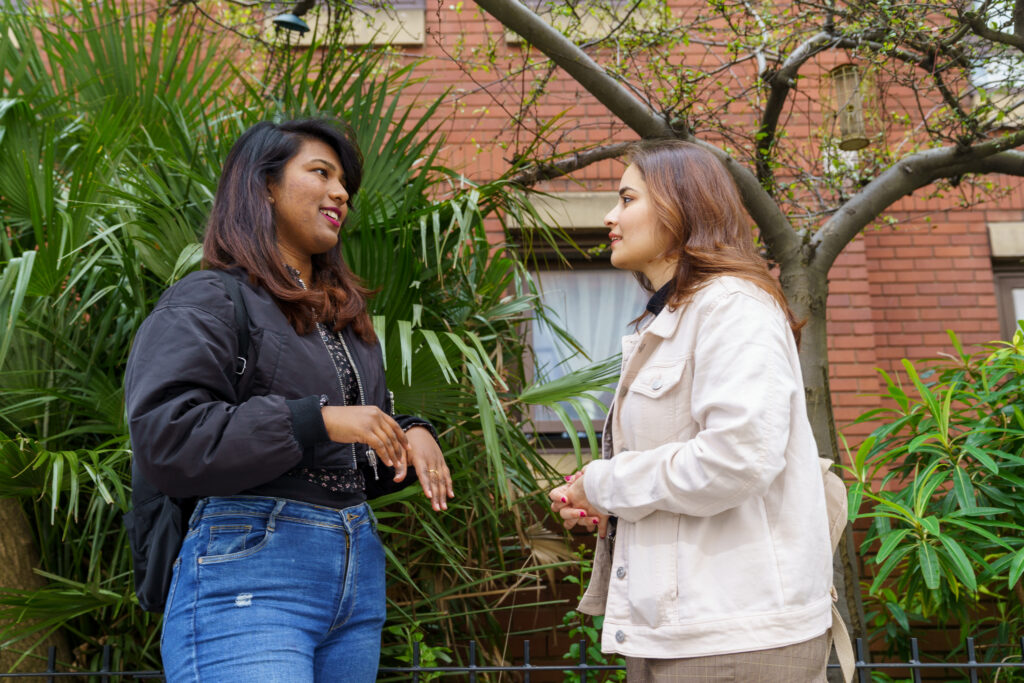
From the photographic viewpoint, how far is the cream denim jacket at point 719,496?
163 cm

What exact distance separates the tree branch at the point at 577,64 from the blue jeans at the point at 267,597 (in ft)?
6.68

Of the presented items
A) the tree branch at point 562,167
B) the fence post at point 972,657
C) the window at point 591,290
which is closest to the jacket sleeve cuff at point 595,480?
the fence post at point 972,657

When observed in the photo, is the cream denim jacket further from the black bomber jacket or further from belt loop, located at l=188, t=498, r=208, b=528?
belt loop, located at l=188, t=498, r=208, b=528

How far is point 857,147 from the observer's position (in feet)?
15.1

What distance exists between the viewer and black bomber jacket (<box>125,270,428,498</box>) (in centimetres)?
166

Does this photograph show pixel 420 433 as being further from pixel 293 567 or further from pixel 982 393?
pixel 982 393

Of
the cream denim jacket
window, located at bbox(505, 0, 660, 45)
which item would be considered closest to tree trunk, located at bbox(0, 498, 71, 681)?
the cream denim jacket

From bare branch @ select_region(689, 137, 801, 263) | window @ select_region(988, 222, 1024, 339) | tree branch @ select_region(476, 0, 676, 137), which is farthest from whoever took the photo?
window @ select_region(988, 222, 1024, 339)

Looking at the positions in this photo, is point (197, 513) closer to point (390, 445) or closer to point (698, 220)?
point (390, 445)

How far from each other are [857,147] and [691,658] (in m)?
3.61

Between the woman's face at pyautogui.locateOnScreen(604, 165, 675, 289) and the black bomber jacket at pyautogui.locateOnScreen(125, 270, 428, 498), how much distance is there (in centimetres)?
69

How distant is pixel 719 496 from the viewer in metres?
1.64

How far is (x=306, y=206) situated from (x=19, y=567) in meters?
2.03

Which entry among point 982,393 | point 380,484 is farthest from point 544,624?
point 380,484
